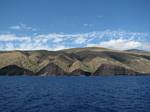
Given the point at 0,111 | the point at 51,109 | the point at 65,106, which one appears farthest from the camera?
the point at 65,106

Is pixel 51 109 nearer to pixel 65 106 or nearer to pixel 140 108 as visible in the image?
pixel 65 106

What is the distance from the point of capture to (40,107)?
66375mm

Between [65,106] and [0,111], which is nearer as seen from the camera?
[0,111]

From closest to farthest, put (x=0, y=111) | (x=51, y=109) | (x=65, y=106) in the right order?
(x=0, y=111) → (x=51, y=109) → (x=65, y=106)

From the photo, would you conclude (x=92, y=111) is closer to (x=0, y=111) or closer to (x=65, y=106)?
(x=65, y=106)

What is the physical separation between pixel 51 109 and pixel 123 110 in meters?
15.0

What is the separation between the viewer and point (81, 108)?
65.6 metres

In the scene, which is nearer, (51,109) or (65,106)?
(51,109)

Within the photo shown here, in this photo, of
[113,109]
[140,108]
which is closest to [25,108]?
[113,109]

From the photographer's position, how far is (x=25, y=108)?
211 ft

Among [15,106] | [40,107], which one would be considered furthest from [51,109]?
[15,106]

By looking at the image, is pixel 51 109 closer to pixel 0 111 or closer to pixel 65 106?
pixel 65 106

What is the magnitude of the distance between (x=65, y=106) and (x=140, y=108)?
16.5 metres

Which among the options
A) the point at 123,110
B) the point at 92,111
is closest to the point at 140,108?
the point at 123,110
